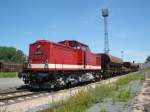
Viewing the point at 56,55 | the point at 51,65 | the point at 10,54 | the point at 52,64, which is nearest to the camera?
the point at 51,65

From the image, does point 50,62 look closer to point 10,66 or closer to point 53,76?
point 53,76

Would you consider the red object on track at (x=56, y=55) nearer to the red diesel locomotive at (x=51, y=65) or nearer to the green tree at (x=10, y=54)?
the red diesel locomotive at (x=51, y=65)

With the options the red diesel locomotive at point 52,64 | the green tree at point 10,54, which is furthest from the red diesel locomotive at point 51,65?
the green tree at point 10,54

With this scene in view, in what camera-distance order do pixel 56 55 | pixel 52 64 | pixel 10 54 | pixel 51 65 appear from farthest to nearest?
pixel 10 54
pixel 56 55
pixel 52 64
pixel 51 65

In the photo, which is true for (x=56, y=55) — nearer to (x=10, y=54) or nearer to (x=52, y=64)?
(x=52, y=64)

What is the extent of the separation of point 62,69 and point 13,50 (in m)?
131

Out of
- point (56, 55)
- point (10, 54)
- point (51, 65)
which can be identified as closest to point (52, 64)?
point (51, 65)

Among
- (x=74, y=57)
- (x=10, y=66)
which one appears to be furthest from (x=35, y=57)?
(x=10, y=66)

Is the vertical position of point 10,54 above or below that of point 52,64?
above

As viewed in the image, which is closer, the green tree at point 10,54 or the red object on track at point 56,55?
the red object on track at point 56,55

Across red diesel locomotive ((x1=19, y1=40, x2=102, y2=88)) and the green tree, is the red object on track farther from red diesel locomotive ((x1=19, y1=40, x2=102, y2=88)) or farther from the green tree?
the green tree

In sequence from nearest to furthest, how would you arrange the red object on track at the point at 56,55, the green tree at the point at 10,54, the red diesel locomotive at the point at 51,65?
the red diesel locomotive at the point at 51,65 < the red object on track at the point at 56,55 < the green tree at the point at 10,54

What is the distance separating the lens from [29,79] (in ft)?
61.6

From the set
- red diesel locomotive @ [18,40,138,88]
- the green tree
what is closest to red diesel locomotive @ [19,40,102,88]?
red diesel locomotive @ [18,40,138,88]
